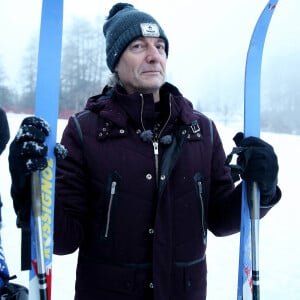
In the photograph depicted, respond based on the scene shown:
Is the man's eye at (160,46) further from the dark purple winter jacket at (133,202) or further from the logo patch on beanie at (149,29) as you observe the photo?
the dark purple winter jacket at (133,202)

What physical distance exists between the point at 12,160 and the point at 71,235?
38 cm

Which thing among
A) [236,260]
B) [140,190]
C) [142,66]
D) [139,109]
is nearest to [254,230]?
[140,190]

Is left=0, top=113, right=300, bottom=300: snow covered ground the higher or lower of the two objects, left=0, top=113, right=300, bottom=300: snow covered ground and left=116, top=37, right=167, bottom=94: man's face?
the lower

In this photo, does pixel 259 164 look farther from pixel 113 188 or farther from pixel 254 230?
pixel 113 188

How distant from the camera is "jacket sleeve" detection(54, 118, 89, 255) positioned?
4.46 feet

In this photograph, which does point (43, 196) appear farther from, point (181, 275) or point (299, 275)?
point (299, 275)

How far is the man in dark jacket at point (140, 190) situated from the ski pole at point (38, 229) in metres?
0.10

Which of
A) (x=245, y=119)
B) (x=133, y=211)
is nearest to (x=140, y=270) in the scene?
(x=133, y=211)

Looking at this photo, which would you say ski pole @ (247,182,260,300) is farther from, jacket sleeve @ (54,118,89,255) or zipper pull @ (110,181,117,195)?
jacket sleeve @ (54,118,89,255)

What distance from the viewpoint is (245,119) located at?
1.61 m

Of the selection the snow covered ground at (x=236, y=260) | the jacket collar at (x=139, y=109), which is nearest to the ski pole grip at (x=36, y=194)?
the jacket collar at (x=139, y=109)

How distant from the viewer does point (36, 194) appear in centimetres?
118

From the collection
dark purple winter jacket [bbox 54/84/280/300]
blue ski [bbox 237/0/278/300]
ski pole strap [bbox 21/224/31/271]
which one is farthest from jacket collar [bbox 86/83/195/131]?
ski pole strap [bbox 21/224/31/271]

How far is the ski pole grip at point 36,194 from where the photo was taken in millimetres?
1163
